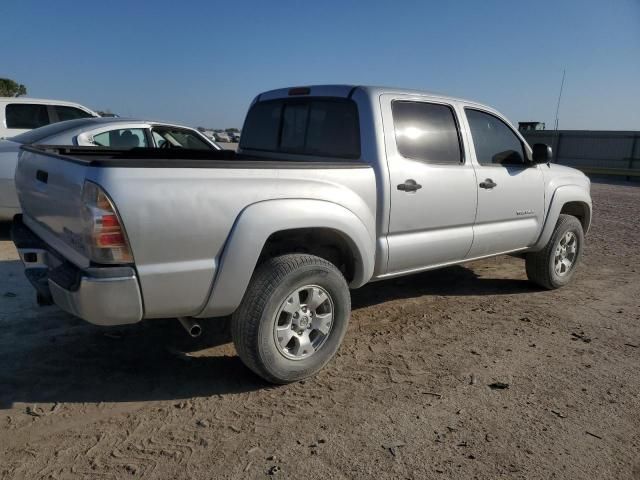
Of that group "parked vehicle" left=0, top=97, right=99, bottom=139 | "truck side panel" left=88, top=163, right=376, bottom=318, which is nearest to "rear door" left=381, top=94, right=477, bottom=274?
"truck side panel" left=88, top=163, right=376, bottom=318

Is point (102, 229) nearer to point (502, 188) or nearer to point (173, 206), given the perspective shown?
point (173, 206)

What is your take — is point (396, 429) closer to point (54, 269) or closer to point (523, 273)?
point (54, 269)

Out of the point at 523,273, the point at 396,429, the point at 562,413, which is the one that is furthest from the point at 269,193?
the point at 523,273

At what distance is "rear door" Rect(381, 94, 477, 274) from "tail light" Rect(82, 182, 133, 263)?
194 centimetres

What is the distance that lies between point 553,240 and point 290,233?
3379mm

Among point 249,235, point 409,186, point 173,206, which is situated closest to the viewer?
point 173,206

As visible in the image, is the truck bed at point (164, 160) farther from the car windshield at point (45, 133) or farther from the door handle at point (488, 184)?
the car windshield at point (45, 133)

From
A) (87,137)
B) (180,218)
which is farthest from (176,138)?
(180,218)

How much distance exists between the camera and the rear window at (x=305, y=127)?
4.07 meters

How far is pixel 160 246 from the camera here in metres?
2.77

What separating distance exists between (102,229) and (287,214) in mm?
1038

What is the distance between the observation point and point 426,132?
14.0 ft

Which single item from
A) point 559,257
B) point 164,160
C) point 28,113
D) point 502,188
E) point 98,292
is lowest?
point 559,257

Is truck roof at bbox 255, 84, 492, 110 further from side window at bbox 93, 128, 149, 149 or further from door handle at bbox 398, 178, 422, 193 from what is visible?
side window at bbox 93, 128, 149, 149
